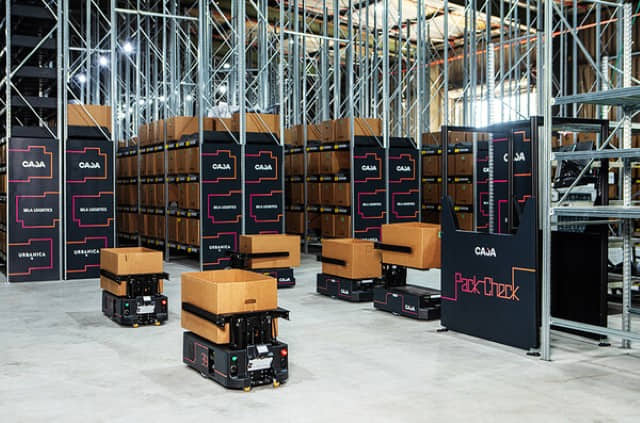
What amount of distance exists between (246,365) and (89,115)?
8.08m

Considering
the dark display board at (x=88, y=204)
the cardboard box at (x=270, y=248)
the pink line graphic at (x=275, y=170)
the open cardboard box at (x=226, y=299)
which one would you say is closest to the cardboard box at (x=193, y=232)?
the pink line graphic at (x=275, y=170)

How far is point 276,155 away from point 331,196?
8.06 feet

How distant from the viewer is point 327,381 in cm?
566

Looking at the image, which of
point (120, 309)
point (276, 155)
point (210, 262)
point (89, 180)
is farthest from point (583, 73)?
point (120, 309)

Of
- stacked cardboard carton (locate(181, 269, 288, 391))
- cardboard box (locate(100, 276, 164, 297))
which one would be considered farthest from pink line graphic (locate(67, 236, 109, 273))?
stacked cardboard carton (locate(181, 269, 288, 391))

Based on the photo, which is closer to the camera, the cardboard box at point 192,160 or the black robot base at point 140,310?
the black robot base at point 140,310

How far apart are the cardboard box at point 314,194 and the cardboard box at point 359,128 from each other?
4.45ft

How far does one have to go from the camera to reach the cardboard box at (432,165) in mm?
16703

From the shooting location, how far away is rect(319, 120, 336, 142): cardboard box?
15.2 metres

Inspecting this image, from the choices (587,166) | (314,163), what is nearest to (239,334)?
(587,166)

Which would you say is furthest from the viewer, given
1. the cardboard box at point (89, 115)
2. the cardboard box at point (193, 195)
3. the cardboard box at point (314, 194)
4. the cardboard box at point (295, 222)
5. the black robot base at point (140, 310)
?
the cardboard box at point (295, 222)

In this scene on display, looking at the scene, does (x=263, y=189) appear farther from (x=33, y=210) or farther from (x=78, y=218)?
(x=33, y=210)

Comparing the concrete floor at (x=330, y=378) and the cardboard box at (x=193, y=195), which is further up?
the cardboard box at (x=193, y=195)

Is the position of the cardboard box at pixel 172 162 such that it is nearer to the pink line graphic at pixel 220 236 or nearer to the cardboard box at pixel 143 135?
the cardboard box at pixel 143 135
